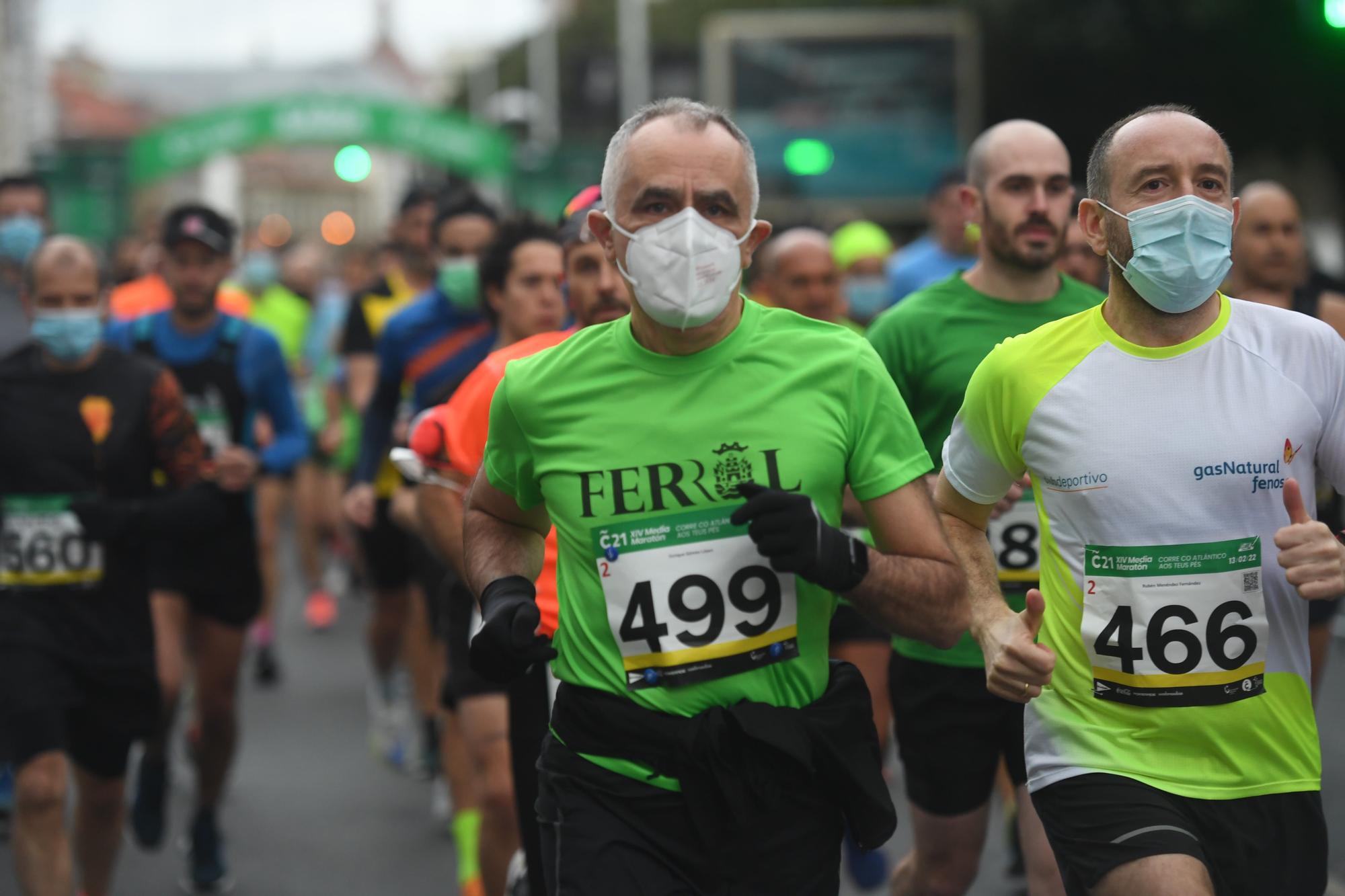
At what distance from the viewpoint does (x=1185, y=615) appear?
3666 mm

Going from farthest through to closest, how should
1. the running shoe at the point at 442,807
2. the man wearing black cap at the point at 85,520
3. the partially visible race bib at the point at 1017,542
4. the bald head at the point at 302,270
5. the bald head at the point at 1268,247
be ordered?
the bald head at the point at 302,270, the running shoe at the point at 442,807, the bald head at the point at 1268,247, the man wearing black cap at the point at 85,520, the partially visible race bib at the point at 1017,542

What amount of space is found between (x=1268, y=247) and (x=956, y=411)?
6.82 feet

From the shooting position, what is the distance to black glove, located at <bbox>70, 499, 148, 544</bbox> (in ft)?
19.5

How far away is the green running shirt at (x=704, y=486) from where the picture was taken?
3.50 metres

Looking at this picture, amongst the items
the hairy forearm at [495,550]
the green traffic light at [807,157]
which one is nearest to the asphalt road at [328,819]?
the hairy forearm at [495,550]

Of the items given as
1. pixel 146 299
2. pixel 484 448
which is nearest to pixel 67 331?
pixel 484 448

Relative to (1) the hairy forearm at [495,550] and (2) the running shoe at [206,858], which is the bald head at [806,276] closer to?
(2) the running shoe at [206,858]

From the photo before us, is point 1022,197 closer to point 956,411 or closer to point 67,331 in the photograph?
point 956,411

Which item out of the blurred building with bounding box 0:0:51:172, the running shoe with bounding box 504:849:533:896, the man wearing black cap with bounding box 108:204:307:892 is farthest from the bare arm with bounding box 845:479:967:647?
the blurred building with bounding box 0:0:51:172

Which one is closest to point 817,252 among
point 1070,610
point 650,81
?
point 1070,610

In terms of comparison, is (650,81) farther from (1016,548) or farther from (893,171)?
(1016,548)

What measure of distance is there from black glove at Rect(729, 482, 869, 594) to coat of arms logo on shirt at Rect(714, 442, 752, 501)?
0.50 feet

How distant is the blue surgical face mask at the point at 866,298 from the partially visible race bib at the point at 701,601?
829cm

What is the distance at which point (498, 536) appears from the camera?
3.96 m
